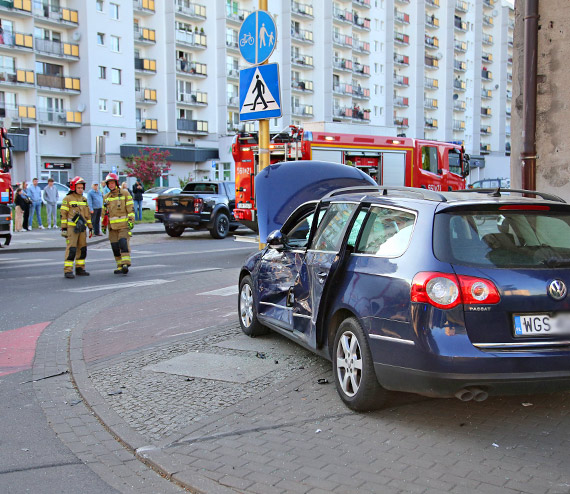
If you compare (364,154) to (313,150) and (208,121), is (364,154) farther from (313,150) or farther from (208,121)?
(208,121)

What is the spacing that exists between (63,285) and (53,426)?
290 inches

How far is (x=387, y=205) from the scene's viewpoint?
16.4 ft

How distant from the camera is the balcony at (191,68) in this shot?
56.9 m

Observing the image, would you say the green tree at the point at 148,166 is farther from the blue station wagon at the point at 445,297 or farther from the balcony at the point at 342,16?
the blue station wagon at the point at 445,297

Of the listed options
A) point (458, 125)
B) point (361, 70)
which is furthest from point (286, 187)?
point (458, 125)

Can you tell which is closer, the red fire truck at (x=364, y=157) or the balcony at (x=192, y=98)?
the red fire truck at (x=364, y=157)

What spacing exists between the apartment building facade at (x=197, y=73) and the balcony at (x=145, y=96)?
8 cm

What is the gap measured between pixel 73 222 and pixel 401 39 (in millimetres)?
72524

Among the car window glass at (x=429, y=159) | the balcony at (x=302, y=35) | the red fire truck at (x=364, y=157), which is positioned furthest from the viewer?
the balcony at (x=302, y=35)

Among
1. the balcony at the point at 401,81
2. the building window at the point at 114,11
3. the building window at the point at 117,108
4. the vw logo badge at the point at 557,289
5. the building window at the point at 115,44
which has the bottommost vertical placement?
the vw logo badge at the point at 557,289

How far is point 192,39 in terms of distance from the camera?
190 ft

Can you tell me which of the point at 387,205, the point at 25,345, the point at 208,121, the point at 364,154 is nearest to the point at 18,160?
the point at 208,121

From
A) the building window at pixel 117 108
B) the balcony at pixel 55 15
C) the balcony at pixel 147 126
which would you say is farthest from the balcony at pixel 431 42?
the balcony at pixel 55 15

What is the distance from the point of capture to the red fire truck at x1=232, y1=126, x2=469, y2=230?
17344 mm
